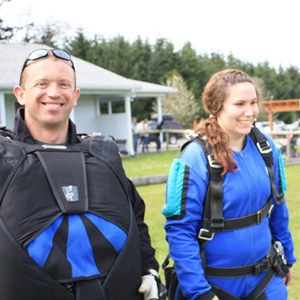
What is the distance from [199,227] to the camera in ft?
8.45

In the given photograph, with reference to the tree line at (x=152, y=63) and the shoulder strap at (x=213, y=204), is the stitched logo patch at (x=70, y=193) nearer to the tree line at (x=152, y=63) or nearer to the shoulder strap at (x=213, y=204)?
the shoulder strap at (x=213, y=204)

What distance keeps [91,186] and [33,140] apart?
1.29ft

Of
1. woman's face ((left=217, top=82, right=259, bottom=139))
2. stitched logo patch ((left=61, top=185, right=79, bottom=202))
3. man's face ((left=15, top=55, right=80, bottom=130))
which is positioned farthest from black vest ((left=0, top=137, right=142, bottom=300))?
woman's face ((left=217, top=82, right=259, bottom=139))

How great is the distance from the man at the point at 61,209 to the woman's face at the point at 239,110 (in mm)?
750

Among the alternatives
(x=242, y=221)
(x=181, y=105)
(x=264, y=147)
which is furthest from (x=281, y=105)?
(x=181, y=105)

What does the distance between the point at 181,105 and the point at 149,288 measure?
149 feet

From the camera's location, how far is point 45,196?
6.50ft

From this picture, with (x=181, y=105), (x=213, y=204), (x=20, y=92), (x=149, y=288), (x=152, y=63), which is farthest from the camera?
(x=152, y=63)

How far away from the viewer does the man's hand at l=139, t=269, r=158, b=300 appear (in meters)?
2.16

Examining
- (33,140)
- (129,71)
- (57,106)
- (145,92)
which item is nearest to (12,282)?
(33,140)

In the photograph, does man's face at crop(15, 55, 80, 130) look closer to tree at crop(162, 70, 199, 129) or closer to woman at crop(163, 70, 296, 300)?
woman at crop(163, 70, 296, 300)

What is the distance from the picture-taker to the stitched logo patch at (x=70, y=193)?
200 cm

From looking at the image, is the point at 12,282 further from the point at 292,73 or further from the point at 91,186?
the point at 292,73

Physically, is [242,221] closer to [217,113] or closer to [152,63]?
[217,113]
